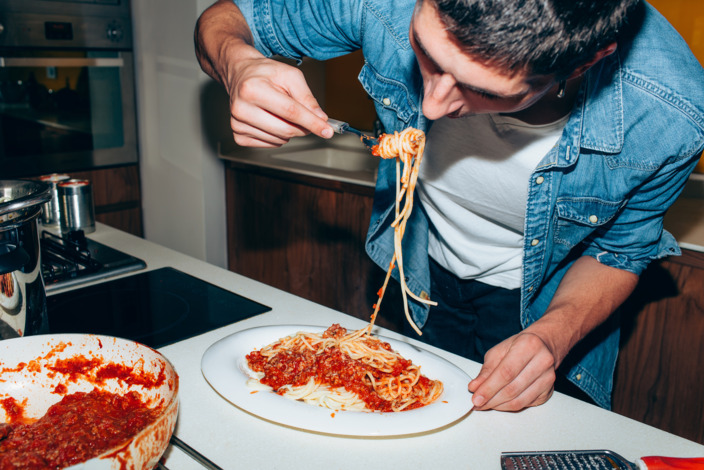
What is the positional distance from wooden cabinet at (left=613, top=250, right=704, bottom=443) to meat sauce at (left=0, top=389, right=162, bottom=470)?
5.74ft

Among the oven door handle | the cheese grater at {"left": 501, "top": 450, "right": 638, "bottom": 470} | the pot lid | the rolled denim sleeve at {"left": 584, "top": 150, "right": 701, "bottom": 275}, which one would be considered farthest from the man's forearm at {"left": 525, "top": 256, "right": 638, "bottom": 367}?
the oven door handle

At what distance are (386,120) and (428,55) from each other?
64 cm

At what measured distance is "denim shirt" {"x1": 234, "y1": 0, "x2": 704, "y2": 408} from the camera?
3.80 feet

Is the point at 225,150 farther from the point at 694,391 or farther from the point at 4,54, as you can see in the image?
the point at 694,391

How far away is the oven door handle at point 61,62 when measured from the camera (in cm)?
294

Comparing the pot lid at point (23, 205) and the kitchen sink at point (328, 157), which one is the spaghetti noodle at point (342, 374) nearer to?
the pot lid at point (23, 205)

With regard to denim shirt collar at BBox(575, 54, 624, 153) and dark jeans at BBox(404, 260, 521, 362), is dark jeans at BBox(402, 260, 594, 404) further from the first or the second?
denim shirt collar at BBox(575, 54, 624, 153)

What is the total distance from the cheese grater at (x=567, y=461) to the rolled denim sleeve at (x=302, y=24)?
1.06 metres

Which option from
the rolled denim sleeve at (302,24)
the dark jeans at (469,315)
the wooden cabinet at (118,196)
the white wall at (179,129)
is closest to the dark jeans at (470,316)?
the dark jeans at (469,315)

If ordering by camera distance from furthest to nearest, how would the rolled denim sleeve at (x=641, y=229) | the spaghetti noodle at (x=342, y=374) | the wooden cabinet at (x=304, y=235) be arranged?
the wooden cabinet at (x=304, y=235), the rolled denim sleeve at (x=641, y=229), the spaghetti noodle at (x=342, y=374)

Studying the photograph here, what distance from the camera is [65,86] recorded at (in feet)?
10.5

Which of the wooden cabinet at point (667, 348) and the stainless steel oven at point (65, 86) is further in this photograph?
the stainless steel oven at point (65, 86)

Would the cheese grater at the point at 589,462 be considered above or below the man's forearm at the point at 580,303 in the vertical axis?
below

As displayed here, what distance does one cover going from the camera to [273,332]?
45.6 inches
